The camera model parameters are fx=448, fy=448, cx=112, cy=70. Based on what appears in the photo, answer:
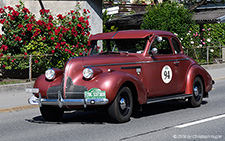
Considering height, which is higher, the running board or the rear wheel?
the running board

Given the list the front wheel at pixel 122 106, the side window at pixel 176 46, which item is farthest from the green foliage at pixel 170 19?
the front wheel at pixel 122 106

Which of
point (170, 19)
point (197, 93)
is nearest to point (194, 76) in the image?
point (197, 93)

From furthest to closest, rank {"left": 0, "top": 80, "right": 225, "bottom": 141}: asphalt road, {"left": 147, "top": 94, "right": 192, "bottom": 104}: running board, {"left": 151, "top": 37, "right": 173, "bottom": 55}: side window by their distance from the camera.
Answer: {"left": 151, "top": 37, "right": 173, "bottom": 55}: side window < {"left": 147, "top": 94, "right": 192, "bottom": 104}: running board < {"left": 0, "top": 80, "right": 225, "bottom": 141}: asphalt road

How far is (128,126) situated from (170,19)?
16.3 m

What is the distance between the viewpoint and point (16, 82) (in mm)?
15742

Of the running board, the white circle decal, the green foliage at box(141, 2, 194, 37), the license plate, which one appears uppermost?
the green foliage at box(141, 2, 194, 37)

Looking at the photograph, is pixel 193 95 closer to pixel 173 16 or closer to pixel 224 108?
pixel 224 108

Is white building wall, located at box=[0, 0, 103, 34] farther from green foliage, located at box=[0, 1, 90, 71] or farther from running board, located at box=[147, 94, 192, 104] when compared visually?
running board, located at box=[147, 94, 192, 104]

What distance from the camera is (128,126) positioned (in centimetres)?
843

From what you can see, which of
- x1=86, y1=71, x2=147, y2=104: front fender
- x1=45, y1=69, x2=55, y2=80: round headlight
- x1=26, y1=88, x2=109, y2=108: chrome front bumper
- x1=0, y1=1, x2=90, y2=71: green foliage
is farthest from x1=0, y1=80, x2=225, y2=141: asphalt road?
x1=0, y1=1, x2=90, y2=71: green foliage

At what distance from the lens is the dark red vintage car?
27.5 ft

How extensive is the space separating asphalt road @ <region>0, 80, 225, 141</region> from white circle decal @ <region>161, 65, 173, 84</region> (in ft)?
2.50

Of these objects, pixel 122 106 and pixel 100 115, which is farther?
pixel 100 115

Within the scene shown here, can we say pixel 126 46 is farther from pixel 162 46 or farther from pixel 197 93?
pixel 197 93
